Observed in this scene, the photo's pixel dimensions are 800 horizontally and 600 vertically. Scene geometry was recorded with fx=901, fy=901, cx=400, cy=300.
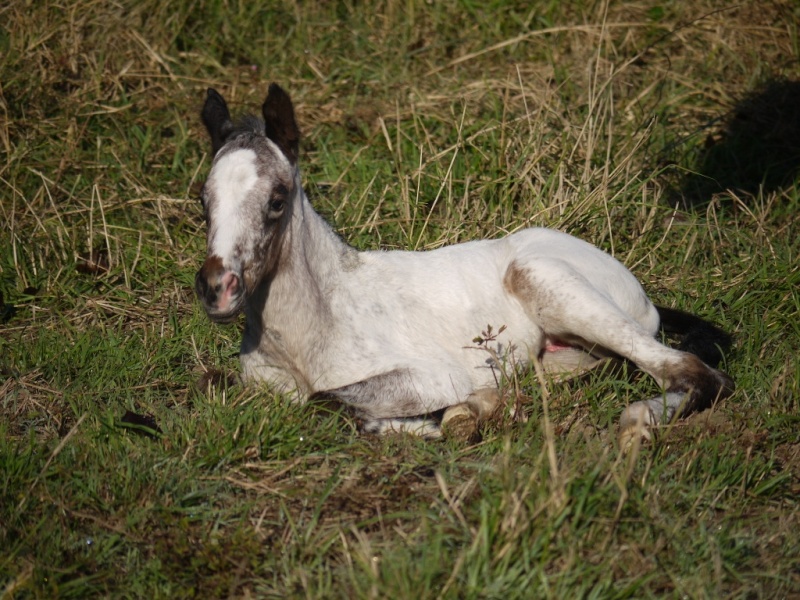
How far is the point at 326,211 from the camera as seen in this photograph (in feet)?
21.6

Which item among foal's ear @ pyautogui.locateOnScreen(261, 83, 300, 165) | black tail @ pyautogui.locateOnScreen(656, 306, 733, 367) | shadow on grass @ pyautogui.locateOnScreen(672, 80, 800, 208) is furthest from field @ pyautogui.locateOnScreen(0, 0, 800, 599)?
foal's ear @ pyautogui.locateOnScreen(261, 83, 300, 165)

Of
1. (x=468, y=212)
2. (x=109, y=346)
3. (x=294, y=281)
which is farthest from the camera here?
(x=468, y=212)

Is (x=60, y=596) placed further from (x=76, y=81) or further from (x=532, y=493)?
(x=76, y=81)

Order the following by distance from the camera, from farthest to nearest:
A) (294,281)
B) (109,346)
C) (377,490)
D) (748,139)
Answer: (748,139) < (109,346) < (294,281) < (377,490)

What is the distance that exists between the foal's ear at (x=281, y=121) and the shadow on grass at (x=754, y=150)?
11.8 ft

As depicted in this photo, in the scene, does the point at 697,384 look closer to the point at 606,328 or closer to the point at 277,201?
the point at 606,328

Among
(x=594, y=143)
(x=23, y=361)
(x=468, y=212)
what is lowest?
(x=23, y=361)

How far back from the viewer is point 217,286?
378 centimetres

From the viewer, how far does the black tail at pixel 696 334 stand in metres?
4.86

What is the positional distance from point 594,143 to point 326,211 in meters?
1.99

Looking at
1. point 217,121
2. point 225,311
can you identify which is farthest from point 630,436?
point 217,121

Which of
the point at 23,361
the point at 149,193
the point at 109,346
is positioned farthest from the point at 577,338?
the point at 149,193

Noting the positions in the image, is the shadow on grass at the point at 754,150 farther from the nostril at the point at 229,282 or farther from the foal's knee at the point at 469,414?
the nostril at the point at 229,282

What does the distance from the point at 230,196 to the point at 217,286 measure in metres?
0.43
